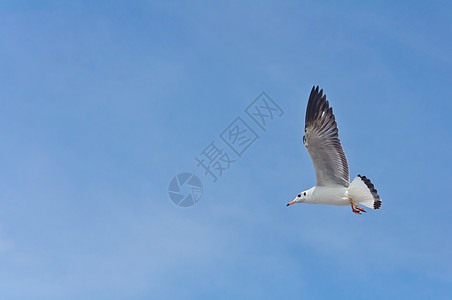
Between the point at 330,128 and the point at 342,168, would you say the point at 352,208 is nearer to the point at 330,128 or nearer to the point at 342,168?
the point at 342,168

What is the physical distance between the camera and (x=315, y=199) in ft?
53.7

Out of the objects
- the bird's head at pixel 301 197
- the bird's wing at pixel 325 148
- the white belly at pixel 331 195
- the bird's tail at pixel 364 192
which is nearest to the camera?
the bird's wing at pixel 325 148

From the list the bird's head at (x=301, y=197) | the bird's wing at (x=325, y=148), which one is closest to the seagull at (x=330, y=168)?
the bird's wing at (x=325, y=148)

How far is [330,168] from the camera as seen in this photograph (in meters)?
15.7

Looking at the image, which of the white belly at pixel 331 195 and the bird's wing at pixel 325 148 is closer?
the bird's wing at pixel 325 148

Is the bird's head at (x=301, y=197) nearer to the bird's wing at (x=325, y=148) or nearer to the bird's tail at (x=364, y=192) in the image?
the bird's wing at (x=325, y=148)

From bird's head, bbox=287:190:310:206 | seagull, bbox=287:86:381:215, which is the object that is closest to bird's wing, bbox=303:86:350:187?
seagull, bbox=287:86:381:215

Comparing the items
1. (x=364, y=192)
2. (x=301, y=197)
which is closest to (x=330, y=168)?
(x=364, y=192)

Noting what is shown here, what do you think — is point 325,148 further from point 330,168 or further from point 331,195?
point 331,195

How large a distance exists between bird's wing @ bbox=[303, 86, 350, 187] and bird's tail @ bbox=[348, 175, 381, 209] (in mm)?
253

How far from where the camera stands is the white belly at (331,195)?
15.9 m

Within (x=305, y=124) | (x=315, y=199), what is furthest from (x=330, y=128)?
(x=315, y=199)

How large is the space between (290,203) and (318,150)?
247 cm

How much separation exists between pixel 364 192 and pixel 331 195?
1.00m
